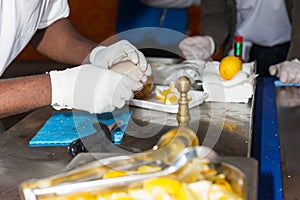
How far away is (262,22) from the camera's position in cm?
247

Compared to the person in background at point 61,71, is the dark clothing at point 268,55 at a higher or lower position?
lower

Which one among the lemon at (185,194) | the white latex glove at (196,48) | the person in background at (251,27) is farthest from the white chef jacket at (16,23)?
the person in background at (251,27)

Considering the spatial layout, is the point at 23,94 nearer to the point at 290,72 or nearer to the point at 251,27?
the point at 290,72

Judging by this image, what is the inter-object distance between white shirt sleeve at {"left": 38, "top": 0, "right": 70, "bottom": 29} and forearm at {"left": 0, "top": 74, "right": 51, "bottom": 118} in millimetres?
471

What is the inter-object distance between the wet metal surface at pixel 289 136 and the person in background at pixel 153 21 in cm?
150

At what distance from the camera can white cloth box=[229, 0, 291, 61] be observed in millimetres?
2426

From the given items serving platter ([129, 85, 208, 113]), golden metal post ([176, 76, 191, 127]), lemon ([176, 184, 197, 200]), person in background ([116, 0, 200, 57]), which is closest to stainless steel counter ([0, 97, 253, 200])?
serving platter ([129, 85, 208, 113])

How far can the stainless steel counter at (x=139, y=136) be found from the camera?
1107 mm

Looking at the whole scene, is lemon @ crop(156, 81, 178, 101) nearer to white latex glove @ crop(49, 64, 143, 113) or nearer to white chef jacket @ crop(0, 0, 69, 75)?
white latex glove @ crop(49, 64, 143, 113)

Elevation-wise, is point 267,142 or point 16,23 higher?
point 16,23

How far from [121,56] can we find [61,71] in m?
0.26

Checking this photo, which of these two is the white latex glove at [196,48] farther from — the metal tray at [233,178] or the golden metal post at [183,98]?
the metal tray at [233,178]

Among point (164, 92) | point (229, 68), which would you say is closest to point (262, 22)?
point (229, 68)

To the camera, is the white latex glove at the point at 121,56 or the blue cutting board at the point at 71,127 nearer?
the blue cutting board at the point at 71,127
